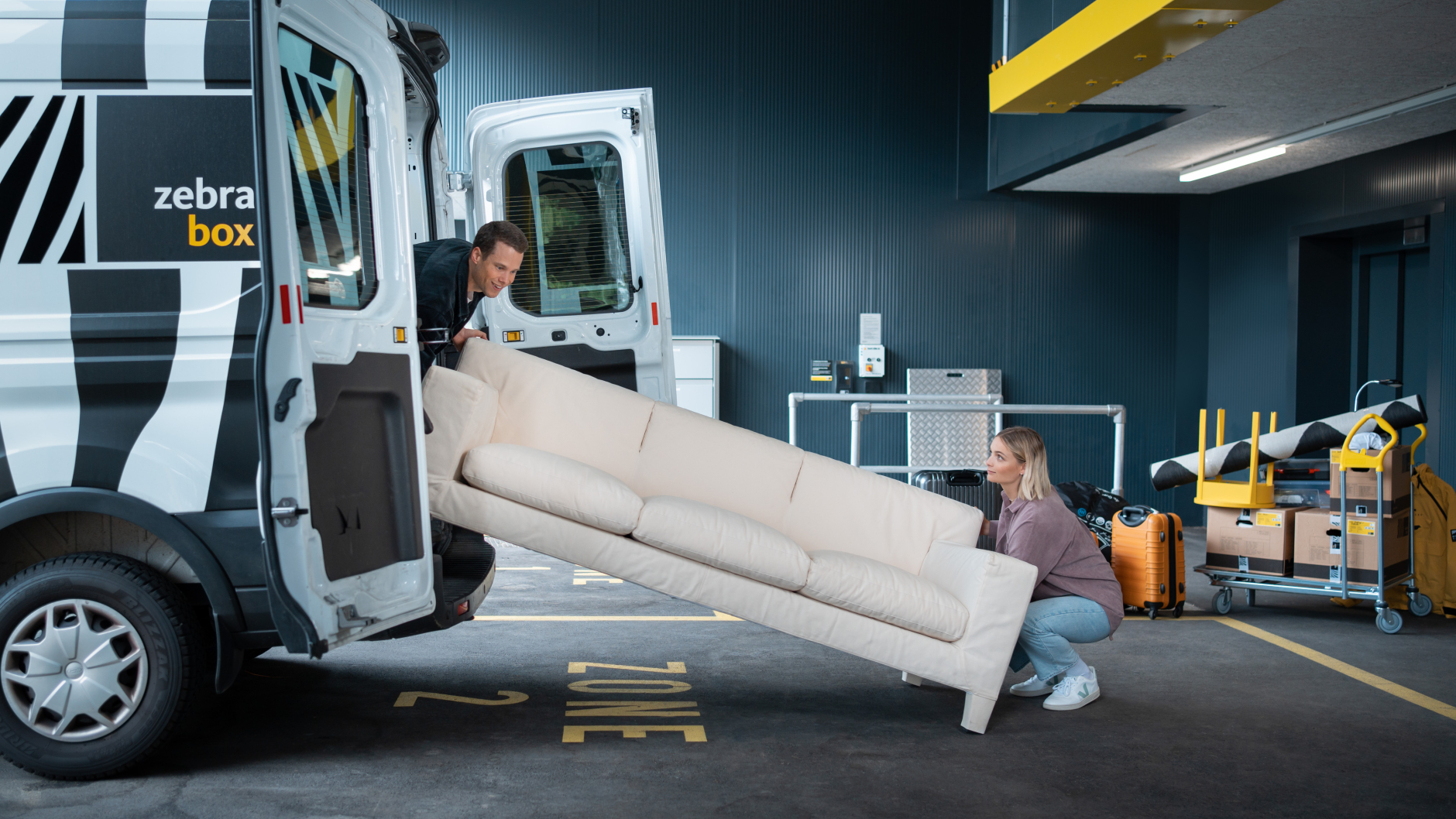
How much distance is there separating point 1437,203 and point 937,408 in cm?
379

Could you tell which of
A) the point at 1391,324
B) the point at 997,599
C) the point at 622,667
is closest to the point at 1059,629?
the point at 997,599

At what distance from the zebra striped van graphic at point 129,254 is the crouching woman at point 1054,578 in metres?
2.57

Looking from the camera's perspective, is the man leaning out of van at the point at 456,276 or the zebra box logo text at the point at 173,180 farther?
the man leaning out of van at the point at 456,276

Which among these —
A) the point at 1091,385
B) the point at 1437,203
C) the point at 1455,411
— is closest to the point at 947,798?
the point at 1455,411

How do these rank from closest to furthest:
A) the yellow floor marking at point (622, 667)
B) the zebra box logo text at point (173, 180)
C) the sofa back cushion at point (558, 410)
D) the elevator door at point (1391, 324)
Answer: the zebra box logo text at point (173, 180) → the sofa back cushion at point (558, 410) → the yellow floor marking at point (622, 667) → the elevator door at point (1391, 324)

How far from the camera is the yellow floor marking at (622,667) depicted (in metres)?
4.12

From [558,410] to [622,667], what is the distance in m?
1.09

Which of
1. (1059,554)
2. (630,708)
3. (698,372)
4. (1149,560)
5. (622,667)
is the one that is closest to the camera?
(630,708)

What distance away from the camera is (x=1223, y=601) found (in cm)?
549

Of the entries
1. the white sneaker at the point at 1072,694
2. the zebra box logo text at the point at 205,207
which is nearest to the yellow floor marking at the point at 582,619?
the white sneaker at the point at 1072,694

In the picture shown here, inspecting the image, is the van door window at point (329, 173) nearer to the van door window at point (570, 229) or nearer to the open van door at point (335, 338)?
the open van door at point (335, 338)

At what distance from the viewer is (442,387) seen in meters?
3.55

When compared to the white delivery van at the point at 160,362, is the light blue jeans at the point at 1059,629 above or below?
below

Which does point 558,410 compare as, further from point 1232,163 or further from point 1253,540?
point 1232,163
